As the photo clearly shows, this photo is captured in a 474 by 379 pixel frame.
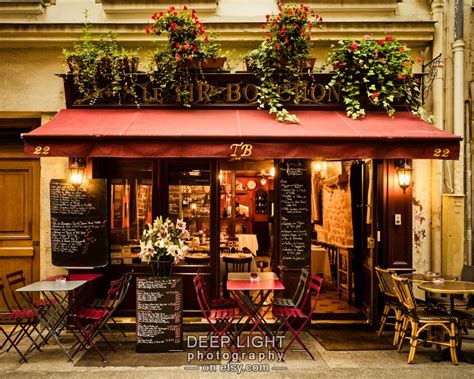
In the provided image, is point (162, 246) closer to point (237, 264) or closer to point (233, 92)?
point (233, 92)

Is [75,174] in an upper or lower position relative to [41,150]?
lower

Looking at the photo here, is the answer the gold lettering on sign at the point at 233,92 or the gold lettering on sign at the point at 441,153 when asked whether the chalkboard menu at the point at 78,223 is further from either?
the gold lettering on sign at the point at 441,153

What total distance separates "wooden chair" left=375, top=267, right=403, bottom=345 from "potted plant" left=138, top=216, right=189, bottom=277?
10.5ft

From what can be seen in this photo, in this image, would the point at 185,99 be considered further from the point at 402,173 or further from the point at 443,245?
the point at 443,245

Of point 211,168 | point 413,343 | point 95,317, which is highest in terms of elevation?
point 211,168

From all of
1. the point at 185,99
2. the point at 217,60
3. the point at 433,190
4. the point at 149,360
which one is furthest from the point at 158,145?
the point at 433,190

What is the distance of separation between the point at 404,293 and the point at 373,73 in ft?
11.6

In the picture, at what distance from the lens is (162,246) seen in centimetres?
705

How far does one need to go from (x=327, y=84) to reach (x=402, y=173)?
1956 millimetres

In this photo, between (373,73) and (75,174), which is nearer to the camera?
(373,73)

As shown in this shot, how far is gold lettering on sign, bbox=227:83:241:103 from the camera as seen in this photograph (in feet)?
26.8

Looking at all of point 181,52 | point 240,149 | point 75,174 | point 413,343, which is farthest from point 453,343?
point 75,174

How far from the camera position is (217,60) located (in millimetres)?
8008

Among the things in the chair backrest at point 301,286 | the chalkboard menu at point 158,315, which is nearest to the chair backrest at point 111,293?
the chalkboard menu at point 158,315
